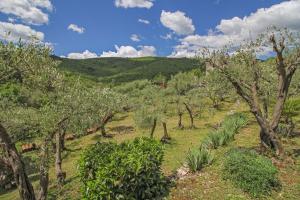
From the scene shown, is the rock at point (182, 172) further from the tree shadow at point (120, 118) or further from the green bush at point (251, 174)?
the tree shadow at point (120, 118)

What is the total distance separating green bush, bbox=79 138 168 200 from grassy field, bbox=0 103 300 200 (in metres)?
1.79

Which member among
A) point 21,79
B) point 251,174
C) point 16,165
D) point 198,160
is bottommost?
point 251,174

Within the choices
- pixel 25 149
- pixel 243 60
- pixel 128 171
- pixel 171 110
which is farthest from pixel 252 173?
pixel 25 149

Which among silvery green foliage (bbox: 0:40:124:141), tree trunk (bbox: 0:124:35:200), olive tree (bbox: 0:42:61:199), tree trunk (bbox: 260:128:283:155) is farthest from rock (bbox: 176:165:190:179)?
tree trunk (bbox: 0:124:35:200)

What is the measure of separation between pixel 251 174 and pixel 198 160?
3.56 metres

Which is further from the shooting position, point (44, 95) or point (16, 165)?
point (44, 95)

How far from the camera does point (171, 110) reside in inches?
1906

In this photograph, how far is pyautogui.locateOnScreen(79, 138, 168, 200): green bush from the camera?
53.6 feet

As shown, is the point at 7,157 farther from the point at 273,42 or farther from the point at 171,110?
the point at 171,110

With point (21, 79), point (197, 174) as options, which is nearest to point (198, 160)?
point (197, 174)

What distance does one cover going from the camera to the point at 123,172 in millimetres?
16641

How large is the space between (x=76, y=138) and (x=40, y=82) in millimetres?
33178

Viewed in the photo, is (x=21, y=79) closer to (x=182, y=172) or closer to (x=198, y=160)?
(x=182, y=172)

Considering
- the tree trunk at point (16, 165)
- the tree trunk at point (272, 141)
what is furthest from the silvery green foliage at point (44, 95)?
the tree trunk at point (272, 141)
